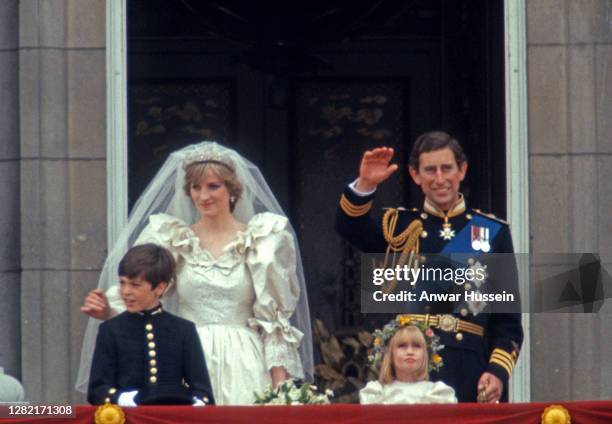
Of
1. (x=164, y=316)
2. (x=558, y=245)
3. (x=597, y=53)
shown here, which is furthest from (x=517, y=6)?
(x=164, y=316)

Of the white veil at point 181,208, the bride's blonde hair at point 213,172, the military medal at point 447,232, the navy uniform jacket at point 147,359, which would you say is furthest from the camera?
the white veil at point 181,208

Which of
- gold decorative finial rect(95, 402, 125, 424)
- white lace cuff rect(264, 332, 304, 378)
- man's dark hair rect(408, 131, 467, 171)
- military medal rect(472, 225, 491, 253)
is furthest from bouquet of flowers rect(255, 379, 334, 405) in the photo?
man's dark hair rect(408, 131, 467, 171)

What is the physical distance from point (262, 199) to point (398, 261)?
0.98m

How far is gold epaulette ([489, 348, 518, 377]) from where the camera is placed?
10.9 metres

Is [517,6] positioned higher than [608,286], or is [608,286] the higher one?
[517,6]

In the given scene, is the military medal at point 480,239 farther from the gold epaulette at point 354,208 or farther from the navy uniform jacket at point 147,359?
the navy uniform jacket at point 147,359

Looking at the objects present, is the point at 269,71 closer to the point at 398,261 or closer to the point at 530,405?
the point at 398,261

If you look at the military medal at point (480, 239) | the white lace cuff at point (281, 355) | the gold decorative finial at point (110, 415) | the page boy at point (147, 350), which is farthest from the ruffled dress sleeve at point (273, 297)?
the gold decorative finial at point (110, 415)

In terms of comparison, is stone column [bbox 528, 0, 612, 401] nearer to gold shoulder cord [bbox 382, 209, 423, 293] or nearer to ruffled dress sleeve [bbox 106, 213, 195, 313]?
gold shoulder cord [bbox 382, 209, 423, 293]

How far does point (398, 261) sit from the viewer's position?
11.2m

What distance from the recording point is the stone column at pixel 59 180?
1250 centimetres

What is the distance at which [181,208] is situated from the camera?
11711mm

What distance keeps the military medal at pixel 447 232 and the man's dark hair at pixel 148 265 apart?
133 cm

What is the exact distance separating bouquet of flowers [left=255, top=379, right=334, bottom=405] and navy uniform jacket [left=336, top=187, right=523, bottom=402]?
2.03 ft
